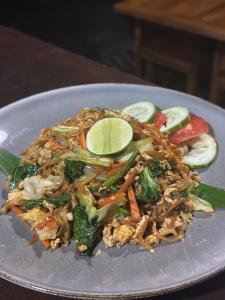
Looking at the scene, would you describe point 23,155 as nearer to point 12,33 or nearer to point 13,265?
point 13,265

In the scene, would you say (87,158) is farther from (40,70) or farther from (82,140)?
(40,70)

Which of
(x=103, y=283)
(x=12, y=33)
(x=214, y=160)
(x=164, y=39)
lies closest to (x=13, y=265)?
(x=103, y=283)

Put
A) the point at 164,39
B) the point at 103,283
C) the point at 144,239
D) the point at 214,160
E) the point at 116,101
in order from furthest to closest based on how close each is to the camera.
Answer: the point at 164,39 → the point at 116,101 → the point at 214,160 → the point at 144,239 → the point at 103,283

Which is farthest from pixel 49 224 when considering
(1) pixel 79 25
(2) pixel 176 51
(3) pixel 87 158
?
(1) pixel 79 25

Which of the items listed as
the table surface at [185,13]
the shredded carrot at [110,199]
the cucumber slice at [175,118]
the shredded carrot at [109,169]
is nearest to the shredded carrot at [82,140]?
the shredded carrot at [109,169]

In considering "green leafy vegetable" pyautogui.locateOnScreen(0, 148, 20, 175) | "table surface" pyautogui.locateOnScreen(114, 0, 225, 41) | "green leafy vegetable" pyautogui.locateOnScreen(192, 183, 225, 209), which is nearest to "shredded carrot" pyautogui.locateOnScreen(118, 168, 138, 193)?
"green leafy vegetable" pyautogui.locateOnScreen(192, 183, 225, 209)
